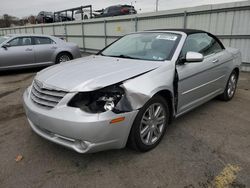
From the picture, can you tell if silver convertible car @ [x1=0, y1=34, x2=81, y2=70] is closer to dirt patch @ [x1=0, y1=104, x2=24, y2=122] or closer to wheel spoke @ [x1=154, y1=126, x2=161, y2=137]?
dirt patch @ [x1=0, y1=104, x2=24, y2=122]

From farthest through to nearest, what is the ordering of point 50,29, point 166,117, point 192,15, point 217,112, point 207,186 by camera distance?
1. point 50,29
2. point 192,15
3. point 217,112
4. point 166,117
5. point 207,186

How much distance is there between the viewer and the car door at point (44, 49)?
8.54 m

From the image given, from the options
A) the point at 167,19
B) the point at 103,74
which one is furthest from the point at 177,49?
the point at 167,19

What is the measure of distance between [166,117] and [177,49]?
3.32 ft

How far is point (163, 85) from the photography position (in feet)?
9.36

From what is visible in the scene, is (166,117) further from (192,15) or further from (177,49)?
(192,15)

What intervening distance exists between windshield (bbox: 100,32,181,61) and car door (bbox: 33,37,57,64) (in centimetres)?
521

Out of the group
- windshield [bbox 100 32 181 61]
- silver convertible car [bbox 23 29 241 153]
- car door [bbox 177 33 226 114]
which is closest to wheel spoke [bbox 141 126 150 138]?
silver convertible car [bbox 23 29 241 153]

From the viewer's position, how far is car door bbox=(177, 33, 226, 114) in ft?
10.9

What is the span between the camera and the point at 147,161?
2.71m

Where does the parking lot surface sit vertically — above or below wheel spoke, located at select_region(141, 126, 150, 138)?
below

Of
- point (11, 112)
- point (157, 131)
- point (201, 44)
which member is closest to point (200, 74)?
point (201, 44)

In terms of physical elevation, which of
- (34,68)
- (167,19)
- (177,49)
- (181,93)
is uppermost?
(167,19)

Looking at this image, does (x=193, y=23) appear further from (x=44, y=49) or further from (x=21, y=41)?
(x=21, y=41)
